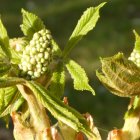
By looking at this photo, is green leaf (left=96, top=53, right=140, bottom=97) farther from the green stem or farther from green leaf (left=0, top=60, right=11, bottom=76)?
green leaf (left=0, top=60, right=11, bottom=76)

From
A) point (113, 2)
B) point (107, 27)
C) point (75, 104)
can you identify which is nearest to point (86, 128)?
point (75, 104)

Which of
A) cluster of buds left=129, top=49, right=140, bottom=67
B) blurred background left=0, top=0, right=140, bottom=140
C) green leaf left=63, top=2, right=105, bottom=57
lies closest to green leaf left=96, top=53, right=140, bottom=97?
cluster of buds left=129, top=49, right=140, bottom=67

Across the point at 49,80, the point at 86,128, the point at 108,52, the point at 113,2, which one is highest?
the point at 113,2

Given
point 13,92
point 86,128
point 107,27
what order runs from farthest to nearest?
point 107,27, point 13,92, point 86,128

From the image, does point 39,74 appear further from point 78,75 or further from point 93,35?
point 93,35

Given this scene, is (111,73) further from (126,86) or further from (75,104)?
(75,104)

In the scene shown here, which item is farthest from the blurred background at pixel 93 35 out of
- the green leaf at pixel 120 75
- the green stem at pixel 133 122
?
the green leaf at pixel 120 75

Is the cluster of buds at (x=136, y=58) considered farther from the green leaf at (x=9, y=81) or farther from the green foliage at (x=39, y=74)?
the green leaf at (x=9, y=81)
